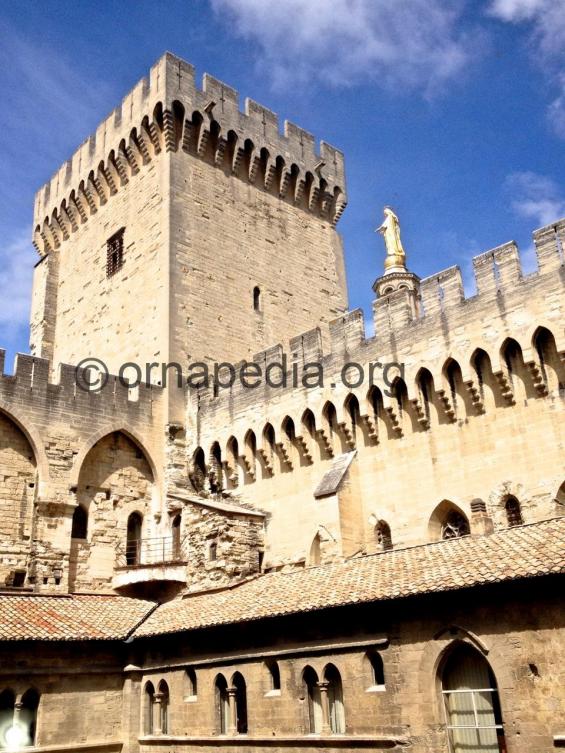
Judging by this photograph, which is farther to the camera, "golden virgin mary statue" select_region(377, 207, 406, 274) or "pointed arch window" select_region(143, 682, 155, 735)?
"golden virgin mary statue" select_region(377, 207, 406, 274)

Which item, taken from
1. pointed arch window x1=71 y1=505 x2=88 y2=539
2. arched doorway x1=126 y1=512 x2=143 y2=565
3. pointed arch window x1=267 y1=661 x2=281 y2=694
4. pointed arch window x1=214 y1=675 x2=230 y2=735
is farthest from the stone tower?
pointed arch window x1=267 y1=661 x2=281 y2=694

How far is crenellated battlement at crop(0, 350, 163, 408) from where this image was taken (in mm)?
20125

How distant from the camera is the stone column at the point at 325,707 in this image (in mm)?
13391

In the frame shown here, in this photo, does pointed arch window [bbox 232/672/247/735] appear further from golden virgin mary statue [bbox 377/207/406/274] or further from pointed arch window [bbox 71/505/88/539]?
golden virgin mary statue [bbox 377/207/406/274]

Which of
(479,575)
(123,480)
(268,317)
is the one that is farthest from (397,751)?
(268,317)

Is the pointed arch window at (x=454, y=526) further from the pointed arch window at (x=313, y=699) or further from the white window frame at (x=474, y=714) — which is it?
the white window frame at (x=474, y=714)

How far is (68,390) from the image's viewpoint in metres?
21.1

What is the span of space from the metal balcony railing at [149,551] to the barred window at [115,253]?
31.6 ft

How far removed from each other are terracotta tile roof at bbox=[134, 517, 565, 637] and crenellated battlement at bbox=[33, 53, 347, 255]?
15199 millimetres

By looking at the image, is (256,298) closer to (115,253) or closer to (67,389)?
(115,253)

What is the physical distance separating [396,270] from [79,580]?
46.7 feet

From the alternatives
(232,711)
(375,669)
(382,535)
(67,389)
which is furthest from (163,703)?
(67,389)

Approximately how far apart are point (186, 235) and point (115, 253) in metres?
3.53

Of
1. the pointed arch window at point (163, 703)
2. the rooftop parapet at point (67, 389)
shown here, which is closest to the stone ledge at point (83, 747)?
the pointed arch window at point (163, 703)
